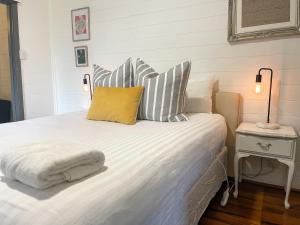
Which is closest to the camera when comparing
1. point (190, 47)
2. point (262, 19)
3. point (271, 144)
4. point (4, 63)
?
point (271, 144)

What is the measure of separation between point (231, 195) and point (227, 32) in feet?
4.92

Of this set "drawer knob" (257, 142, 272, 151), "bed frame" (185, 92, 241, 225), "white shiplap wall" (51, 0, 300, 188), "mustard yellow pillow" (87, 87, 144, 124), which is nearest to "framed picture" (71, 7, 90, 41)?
"white shiplap wall" (51, 0, 300, 188)

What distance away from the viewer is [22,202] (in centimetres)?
70

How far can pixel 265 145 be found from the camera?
1.88 metres

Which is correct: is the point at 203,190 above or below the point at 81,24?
below

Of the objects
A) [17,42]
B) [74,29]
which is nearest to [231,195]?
[74,29]

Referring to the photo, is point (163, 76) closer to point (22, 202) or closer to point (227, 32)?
point (227, 32)

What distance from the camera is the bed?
70 centimetres

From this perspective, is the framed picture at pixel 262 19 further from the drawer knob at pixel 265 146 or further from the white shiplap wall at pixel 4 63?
the white shiplap wall at pixel 4 63

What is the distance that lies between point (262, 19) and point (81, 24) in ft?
7.17

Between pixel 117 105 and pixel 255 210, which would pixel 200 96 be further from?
pixel 255 210

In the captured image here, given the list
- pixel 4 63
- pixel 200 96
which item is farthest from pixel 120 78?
pixel 4 63

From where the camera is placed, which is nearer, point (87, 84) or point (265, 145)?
point (265, 145)

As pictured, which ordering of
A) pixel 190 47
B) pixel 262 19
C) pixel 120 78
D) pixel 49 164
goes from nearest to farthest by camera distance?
pixel 49 164 → pixel 262 19 → pixel 120 78 → pixel 190 47
